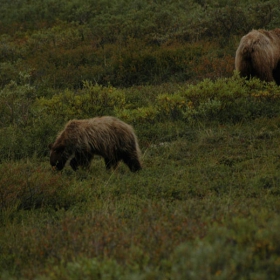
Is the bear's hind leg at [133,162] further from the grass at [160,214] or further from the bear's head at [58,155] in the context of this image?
the bear's head at [58,155]

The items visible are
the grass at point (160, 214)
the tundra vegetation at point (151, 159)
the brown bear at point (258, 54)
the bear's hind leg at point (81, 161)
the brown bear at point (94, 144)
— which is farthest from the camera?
the brown bear at point (258, 54)

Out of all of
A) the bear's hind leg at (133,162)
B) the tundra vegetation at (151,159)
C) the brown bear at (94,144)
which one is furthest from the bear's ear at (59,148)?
the bear's hind leg at (133,162)

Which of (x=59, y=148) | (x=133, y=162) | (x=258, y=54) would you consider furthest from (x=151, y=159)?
(x=258, y=54)

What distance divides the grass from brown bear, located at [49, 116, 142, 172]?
27 centimetres

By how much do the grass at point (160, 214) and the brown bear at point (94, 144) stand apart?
268 millimetres

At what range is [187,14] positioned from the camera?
26.1m

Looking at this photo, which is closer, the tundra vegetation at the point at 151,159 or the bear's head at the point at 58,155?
the tundra vegetation at the point at 151,159

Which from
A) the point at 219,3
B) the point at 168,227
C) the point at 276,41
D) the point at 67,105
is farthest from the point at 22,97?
the point at 219,3

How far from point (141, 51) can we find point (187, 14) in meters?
6.78

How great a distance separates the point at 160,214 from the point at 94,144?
3.73 m

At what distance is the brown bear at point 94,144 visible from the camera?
369 inches

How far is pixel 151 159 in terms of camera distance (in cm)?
1002

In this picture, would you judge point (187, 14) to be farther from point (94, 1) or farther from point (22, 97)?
point (22, 97)

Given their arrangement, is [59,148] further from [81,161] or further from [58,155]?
[81,161]
